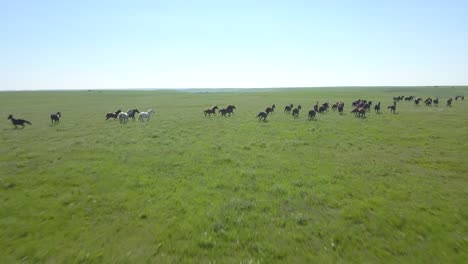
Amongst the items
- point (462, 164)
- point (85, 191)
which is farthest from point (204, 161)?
point (462, 164)

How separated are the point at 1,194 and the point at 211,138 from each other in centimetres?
1324

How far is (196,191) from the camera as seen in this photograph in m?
10.1

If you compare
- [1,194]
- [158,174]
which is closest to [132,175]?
[158,174]

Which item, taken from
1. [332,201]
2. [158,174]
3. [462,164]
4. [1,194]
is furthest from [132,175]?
[462,164]

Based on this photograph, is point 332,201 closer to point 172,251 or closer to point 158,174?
point 172,251

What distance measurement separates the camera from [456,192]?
980 cm

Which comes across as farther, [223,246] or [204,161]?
[204,161]

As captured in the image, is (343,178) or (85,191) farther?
(343,178)

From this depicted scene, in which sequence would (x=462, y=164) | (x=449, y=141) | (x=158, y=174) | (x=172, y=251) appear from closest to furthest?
(x=172, y=251)
(x=158, y=174)
(x=462, y=164)
(x=449, y=141)

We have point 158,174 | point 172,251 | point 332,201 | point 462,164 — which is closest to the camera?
point 172,251

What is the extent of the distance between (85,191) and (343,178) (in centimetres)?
1065

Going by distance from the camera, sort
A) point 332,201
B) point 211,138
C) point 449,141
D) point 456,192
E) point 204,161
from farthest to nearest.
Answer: point 211,138 → point 449,141 → point 204,161 → point 456,192 → point 332,201

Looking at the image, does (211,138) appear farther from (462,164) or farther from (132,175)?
(462,164)

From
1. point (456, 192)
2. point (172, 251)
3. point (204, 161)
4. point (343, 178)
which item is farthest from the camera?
point (204, 161)
